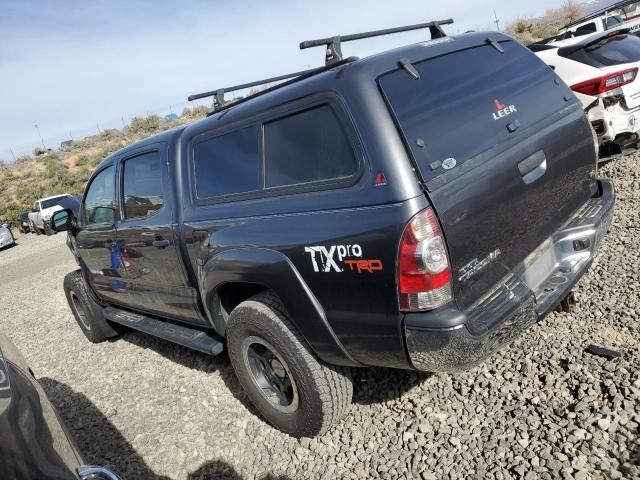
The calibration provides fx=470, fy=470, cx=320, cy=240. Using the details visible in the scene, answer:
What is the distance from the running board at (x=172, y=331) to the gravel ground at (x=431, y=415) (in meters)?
0.46

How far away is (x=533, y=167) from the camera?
250 centimetres

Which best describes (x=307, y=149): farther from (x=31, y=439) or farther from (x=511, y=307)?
(x=31, y=439)

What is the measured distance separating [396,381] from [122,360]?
9.53 ft

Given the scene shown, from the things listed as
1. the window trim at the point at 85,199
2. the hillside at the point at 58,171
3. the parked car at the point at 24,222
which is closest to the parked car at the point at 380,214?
the window trim at the point at 85,199

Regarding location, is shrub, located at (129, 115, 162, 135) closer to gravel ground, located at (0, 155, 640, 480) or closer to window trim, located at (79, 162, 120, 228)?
window trim, located at (79, 162, 120, 228)

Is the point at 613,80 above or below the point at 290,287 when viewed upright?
above

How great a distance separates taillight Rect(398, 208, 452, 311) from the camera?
202 centimetres

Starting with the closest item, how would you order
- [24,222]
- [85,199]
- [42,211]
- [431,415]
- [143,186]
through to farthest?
[431,415] → [143,186] → [85,199] → [42,211] → [24,222]

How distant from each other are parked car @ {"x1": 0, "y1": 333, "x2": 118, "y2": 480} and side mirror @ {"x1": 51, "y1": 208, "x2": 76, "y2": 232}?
10.8 feet

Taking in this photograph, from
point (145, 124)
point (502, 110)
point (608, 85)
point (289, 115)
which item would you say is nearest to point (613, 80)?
point (608, 85)

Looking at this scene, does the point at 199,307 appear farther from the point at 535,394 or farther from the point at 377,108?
the point at 535,394

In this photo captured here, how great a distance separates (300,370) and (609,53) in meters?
5.19

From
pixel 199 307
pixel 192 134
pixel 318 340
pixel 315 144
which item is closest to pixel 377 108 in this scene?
pixel 315 144

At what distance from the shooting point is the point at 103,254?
174 inches
